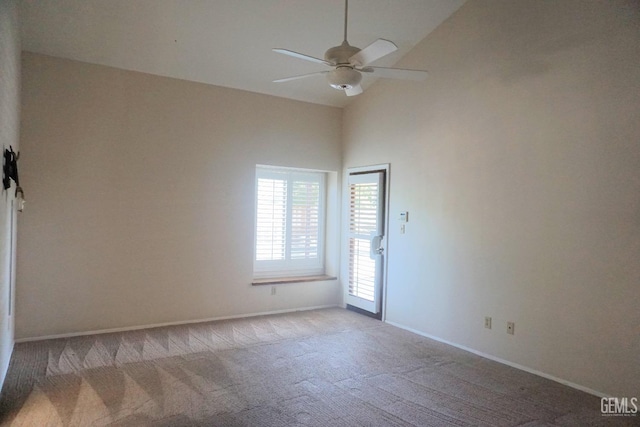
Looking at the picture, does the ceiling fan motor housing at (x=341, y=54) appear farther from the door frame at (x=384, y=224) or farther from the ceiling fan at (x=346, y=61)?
the door frame at (x=384, y=224)

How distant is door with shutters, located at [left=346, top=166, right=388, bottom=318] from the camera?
550cm

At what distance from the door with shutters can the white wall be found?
3.94m

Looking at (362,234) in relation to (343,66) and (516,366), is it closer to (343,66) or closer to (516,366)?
(516,366)

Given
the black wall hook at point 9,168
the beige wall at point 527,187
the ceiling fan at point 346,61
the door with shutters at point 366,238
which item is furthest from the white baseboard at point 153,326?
the ceiling fan at point 346,61

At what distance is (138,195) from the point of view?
480 cm

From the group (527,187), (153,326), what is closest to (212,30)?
(153,326)

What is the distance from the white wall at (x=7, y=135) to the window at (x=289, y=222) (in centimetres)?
280

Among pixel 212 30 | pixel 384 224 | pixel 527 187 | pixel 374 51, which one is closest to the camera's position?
pixel 374 51

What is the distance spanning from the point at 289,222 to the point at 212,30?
2.81m

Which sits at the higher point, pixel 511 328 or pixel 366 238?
pixel 366 238

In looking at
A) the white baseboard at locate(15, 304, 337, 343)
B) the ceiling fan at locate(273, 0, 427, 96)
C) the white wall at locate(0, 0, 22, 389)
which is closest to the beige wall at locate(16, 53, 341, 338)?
the white baseboard at locate(15, 304, 337, 343)

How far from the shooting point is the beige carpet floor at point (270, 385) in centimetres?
289

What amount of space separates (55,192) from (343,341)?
11.5 feet

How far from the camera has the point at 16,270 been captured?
4.19m
